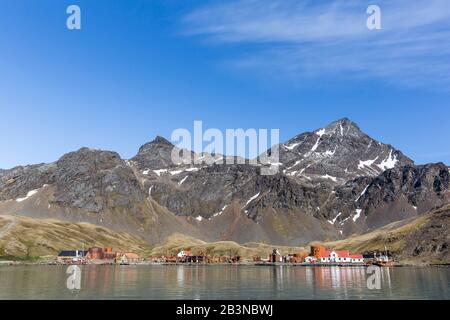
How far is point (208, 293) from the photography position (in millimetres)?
105812

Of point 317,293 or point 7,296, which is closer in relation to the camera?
point 7,296

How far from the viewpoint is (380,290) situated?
11306 centimetres
